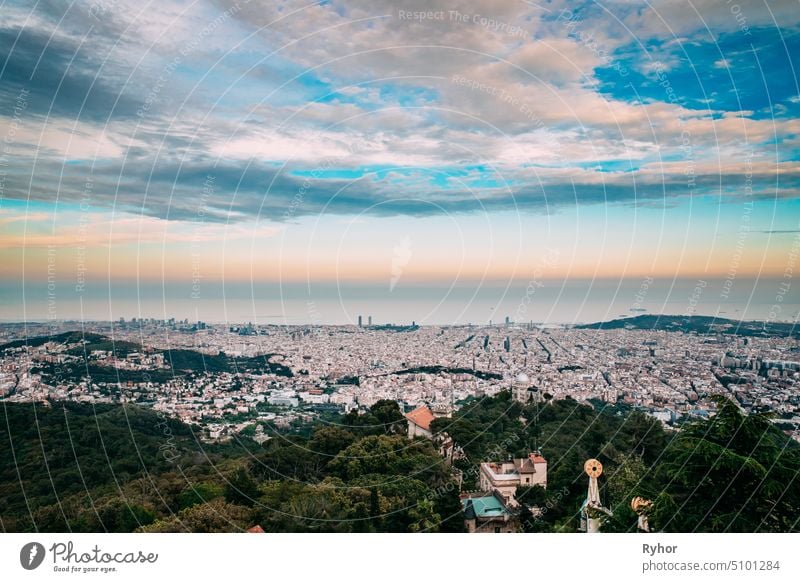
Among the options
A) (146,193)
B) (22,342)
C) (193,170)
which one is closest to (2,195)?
(146,193)

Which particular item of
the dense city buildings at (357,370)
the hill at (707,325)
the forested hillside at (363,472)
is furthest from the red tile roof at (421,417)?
the hill at (707,325)

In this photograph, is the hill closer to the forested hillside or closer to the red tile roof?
the forested hillside

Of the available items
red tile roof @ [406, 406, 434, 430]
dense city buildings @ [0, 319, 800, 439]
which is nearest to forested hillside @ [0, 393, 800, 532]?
red tile roof @ [406, 406, 434, 430]

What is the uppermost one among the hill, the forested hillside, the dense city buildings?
the hill

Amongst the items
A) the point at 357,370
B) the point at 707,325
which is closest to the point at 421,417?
the point at 357,370

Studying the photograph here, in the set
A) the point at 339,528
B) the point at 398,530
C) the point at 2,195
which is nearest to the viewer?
the point at 339,528

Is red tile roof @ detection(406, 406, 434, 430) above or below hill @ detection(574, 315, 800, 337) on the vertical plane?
below

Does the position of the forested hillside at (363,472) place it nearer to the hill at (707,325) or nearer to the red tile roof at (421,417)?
the red tile roof at (421,417)
